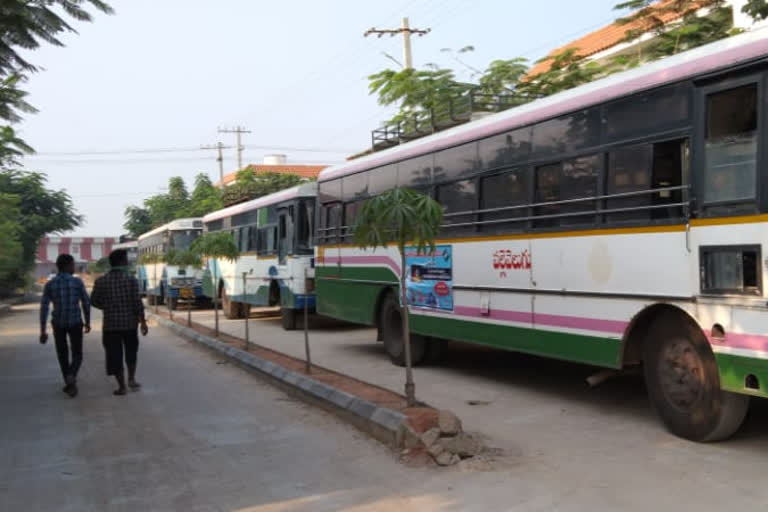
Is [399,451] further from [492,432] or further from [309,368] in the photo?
[309,368]

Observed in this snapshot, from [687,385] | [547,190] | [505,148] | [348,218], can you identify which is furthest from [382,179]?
[687,385]

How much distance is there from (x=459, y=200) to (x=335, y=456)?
402 centimetres

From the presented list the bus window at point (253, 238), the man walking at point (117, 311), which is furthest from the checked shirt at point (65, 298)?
the bus window at point (253, 238)

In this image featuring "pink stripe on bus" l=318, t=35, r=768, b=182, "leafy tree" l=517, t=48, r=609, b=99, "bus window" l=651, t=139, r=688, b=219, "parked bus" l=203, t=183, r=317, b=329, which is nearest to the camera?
"pink stripe on bus" l=318, t=35, r=768, b=182

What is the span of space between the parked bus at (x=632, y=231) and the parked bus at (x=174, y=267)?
16.1 meters

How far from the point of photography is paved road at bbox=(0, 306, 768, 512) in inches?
188

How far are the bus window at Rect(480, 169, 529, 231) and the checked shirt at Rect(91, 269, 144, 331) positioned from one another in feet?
14.8

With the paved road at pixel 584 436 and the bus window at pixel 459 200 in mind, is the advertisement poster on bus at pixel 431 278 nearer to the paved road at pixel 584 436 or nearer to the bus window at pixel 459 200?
the bus window at pixel 459 200

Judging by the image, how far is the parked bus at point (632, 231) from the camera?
206 inches

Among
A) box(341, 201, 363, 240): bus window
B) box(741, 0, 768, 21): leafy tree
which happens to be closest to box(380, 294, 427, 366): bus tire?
box(341, 201, 363, 240): bus window

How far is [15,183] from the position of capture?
144ft

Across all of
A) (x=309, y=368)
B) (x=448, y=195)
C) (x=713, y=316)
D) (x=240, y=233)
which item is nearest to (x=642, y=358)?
(x=713, y=316)

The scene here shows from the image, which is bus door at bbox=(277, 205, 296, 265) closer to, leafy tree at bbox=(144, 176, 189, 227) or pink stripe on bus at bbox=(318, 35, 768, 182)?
pink stripe on bus at bbox=(318, 35, 768, 182)

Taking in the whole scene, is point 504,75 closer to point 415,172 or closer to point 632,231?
point 415,172
